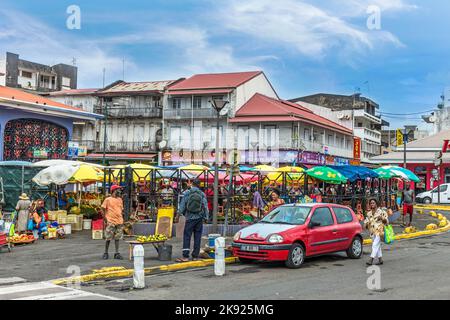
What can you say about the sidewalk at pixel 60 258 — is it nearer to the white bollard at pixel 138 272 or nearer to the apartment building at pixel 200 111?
the white bollard at pixel 138 272

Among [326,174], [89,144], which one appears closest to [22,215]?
[326,174]

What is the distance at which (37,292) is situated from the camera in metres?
9.67

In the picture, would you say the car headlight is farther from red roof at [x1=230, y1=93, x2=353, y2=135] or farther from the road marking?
red roof at [x1=230, y1=93, x2=353, y2=135]

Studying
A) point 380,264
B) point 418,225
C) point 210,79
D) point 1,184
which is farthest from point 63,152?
point 210,79

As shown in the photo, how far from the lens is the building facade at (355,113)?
65.8 m

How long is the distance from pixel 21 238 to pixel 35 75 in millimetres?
54817

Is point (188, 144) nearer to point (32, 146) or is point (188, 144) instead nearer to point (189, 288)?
point (32, 146)

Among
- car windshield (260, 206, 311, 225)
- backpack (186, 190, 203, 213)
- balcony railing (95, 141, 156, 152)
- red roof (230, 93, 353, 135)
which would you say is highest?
red roof (230, 93, 353, 135)

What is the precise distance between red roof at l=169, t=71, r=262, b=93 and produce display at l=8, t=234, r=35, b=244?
37.4 metres

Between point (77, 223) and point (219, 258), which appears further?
point (77, 223)

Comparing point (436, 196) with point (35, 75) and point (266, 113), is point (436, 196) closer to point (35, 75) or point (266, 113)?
point (266, 113)

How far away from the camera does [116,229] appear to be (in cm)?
1375

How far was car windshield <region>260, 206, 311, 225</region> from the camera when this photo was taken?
1338 cm

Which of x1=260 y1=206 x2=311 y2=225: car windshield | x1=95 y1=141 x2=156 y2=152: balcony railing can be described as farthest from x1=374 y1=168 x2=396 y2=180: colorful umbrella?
x1=95 y1=141 x2=156 y2=152: balcony railing
